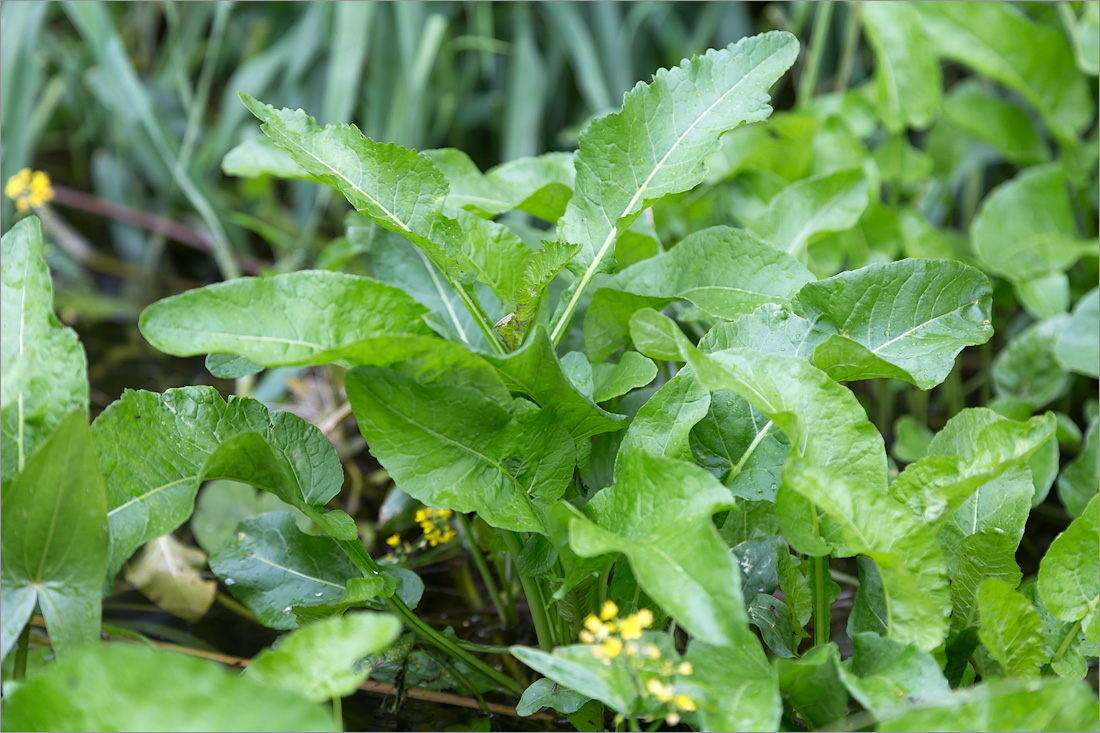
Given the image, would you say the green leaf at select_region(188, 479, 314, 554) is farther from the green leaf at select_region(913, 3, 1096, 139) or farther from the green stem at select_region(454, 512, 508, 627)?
the green leaf at select_region(913, 3, 1096, 139)

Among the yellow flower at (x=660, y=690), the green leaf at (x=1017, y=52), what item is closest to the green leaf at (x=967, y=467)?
the yellow flower at (x=660, y=690)

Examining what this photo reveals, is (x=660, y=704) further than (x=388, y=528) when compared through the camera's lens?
No

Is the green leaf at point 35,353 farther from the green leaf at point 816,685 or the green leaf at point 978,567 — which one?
the green leaf at point 978,567

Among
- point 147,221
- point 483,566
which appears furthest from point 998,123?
point 147,221

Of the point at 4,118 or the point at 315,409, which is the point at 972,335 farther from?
the point at 4,118

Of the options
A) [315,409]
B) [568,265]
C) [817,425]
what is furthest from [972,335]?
[315,409]
